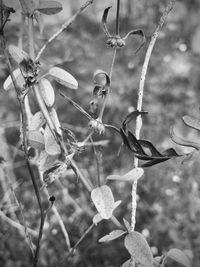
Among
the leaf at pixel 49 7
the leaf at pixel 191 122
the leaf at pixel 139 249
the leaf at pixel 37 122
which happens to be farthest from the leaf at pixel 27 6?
the leaf at pixel 139 249

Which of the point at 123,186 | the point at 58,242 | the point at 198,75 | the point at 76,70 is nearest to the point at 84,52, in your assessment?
the point at 76,70

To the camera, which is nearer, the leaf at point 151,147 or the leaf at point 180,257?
the leaf at point 151,147

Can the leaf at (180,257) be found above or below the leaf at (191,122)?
below

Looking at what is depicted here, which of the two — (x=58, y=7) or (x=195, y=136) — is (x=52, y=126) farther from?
(x=195, y=136)

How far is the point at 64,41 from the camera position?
2256 mm

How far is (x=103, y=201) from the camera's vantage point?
23.9 inches

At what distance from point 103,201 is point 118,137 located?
1.36 m

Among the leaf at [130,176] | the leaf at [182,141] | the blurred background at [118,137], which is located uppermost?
the leaf at [182,141]

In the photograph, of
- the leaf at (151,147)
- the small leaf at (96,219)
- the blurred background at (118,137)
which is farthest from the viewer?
the blurred background at (118,137)

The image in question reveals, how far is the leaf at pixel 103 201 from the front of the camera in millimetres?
589

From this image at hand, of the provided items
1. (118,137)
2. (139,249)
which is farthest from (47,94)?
(118,137)

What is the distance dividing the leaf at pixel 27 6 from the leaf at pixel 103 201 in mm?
294

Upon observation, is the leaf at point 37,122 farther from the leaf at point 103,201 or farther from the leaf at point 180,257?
the leaf at point 180,257

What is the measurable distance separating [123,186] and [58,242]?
0.42m
